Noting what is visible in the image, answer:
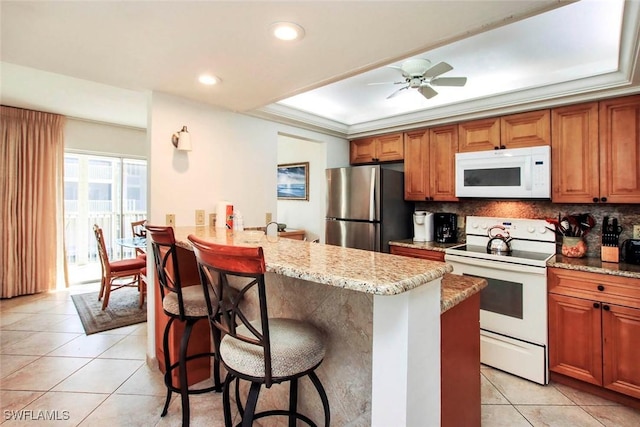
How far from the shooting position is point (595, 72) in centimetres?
246

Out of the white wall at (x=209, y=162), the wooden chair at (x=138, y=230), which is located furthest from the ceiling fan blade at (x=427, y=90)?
the wooden chair at (x=138, y=230)

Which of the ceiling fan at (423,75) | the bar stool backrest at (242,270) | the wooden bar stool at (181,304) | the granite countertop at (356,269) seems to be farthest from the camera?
the ceiling fan at (423,75)

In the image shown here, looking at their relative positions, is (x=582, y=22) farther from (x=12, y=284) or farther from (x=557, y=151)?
(x=12, y=284)

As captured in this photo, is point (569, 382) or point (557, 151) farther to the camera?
point (557, 151)

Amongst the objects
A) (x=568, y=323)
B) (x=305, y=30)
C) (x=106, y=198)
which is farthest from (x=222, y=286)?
(x=106, y=198)

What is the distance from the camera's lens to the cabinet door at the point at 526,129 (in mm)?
2717

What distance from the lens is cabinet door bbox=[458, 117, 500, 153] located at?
2984 millimetres

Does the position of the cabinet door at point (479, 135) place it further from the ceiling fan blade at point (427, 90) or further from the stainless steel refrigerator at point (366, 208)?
the ceiling fan blade at point (427, 90)

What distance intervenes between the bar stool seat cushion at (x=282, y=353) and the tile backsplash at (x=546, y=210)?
2.63 meters

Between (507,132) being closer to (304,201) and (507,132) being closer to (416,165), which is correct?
(416,165)

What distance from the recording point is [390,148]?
3.77 m

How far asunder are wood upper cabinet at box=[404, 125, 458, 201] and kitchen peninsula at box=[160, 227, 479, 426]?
227 cm

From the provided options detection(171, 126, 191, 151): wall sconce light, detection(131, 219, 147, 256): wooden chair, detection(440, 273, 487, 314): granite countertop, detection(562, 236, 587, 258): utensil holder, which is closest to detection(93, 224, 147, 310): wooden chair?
detection(131, 219, 147, 256): wooden chair

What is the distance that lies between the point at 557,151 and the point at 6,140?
6034 millimetres
